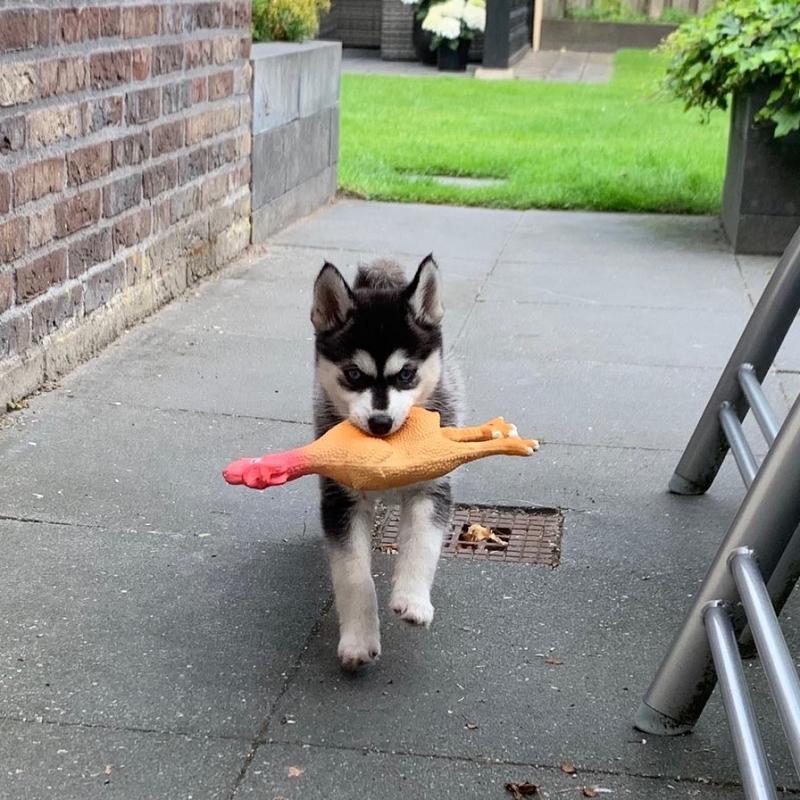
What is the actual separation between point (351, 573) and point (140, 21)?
3875 mm

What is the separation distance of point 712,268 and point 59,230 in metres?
4.48

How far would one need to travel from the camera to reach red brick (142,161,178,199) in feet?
21.3

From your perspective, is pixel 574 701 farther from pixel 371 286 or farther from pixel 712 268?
pixel 712 268

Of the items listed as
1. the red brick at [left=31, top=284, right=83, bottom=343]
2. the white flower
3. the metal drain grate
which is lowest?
the metal drain grate

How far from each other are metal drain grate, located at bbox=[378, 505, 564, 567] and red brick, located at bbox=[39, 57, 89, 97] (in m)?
2.35

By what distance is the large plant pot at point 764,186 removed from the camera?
841 centimetres

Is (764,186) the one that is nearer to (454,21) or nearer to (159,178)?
(159,178)

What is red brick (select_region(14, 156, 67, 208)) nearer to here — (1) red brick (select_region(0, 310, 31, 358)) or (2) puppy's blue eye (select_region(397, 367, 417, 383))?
(1) red brick (select_region(0, 310, 31, 358))

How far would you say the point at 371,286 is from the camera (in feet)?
13.8

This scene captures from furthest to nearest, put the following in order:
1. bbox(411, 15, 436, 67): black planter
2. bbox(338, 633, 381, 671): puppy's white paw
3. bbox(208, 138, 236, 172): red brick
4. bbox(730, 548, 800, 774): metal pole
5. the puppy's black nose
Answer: bbox(411, 15, 436, 67): black planter → bbox(208, 138, 236, 172): red brick → the puppy's black nose → bbox(338, 633, 381, 671): puppy's white paw → bbox(730, 548, 800, 774): metal pole

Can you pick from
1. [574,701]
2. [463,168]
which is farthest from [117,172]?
[463,168]

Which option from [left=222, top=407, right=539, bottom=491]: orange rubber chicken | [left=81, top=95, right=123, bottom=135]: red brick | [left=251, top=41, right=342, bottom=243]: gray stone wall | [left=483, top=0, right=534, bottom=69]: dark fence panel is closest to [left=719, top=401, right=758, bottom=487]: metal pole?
[left=222, top=407, right=539, bottom=491]: orange rubber chicken

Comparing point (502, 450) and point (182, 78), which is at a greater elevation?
point (182, 78)

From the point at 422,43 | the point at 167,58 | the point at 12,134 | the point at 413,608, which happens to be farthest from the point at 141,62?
the point at 422,43
